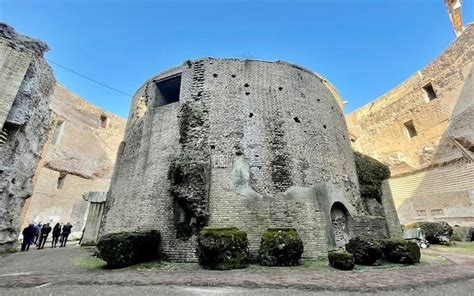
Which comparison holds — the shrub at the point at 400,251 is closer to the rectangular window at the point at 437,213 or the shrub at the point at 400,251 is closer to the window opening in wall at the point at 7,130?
the rectangular window at the point at 437,213

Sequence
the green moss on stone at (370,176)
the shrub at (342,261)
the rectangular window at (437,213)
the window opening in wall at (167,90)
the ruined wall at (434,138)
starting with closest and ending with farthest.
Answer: the shrub at (342,261) < the green moss on stone at (370,176) < the window opening in wall at (167,90) < the ruined wall at (434,138) < the rectangular window at (437,213)

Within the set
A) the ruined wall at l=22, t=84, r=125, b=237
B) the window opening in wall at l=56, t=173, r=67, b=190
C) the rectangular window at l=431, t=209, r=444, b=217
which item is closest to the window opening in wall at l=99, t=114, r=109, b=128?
the ruined wall at l=22, t=84, r=125, b=237

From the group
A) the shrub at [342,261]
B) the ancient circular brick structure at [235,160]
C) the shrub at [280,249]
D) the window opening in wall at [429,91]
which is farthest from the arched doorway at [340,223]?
the window opening in wall at [429,91]

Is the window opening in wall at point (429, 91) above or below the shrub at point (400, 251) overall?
above

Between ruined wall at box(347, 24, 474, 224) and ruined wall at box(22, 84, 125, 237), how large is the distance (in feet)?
97.1

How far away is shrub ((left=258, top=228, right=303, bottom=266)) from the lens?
7543mm

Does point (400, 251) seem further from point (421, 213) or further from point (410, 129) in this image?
point (410, 129)

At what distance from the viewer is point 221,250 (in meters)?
7.28

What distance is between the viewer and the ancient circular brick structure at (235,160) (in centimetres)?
904

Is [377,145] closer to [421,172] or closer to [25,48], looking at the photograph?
[421,172]

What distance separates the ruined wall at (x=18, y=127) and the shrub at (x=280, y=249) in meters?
11.8

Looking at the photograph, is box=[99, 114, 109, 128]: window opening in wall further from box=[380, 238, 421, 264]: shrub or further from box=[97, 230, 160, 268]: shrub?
box=[380, 238, 421, 264]: shrub

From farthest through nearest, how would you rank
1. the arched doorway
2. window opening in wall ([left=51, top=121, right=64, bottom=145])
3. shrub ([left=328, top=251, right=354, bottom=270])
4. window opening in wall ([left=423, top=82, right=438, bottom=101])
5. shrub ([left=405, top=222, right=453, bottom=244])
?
1. window opening in wall ([left=51, top=121, right=64, bottom=145])
2. window opening in wall ([left=423, top=82, right=438, bottom=101])
3. shrub ([left=405, top=222, right=453, bottom=244])
4. the arched doorway
5. shrub ([left=328, top=251, right=354, bottom=270])

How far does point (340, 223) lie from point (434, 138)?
1630 cm
